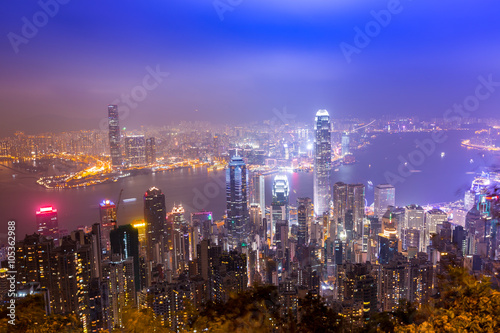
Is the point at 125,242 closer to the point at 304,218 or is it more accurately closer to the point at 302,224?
the point at 302,224

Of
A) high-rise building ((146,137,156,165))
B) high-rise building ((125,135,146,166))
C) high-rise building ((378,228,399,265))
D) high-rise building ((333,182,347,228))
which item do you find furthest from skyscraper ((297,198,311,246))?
high-rise building ((125,135,146,166))

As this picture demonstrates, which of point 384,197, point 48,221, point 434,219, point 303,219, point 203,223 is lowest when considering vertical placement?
point 303,219

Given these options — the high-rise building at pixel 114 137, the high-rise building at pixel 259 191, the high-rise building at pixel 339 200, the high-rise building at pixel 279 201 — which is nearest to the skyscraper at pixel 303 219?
the high-rise building at pixel 279 201

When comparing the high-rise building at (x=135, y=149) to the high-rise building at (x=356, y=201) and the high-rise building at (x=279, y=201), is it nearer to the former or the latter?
the high-rise building at (x=279, y=201)

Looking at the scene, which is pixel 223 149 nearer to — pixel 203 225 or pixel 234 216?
pixel 234 216

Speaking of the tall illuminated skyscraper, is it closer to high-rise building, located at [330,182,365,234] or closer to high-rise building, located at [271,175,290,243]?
high-rise building, located at [330,182,365,234]

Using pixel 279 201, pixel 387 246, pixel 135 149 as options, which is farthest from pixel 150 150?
pixel 387 246
